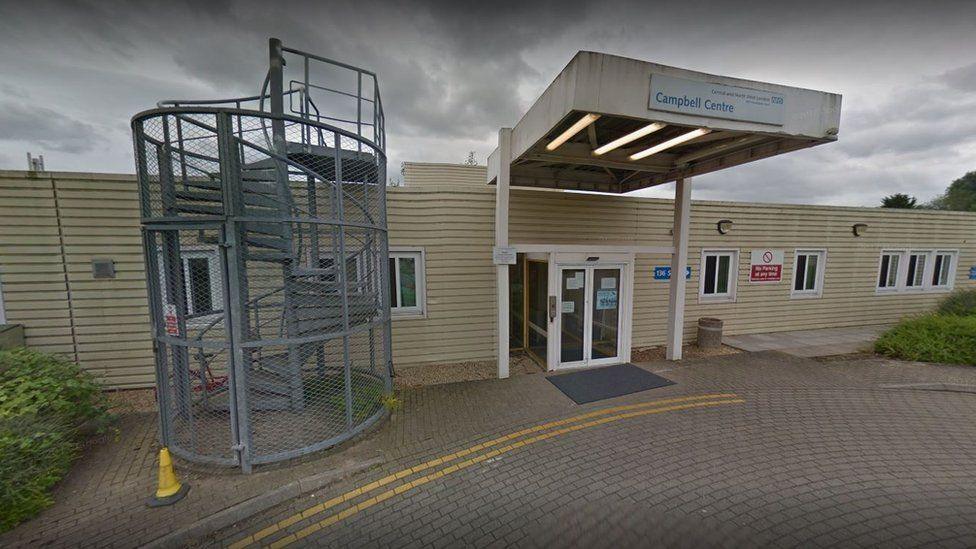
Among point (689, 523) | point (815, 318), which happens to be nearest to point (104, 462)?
point (689, 523)

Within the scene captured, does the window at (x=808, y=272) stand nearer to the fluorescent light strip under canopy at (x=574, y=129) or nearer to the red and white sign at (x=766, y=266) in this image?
the red and white sign at (x=766, y=266)

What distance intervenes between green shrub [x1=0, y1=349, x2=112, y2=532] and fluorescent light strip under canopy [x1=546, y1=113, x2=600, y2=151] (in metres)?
6.52

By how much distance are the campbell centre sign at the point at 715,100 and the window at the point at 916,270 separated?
10.1 metres

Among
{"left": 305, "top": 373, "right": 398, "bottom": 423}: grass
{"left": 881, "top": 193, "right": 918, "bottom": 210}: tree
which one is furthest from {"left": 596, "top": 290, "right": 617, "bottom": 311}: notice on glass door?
{"left": 881, "top": 193, "right": 918, "bottom": 210}: tree

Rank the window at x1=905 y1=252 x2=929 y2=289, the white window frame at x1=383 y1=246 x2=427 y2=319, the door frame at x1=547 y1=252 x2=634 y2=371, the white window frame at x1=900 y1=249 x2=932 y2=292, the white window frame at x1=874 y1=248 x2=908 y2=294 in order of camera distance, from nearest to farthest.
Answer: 1. the door frame at x1=547 y1=252 x2=634 y2=371
2. the white window frame at x1=383 y1=246 x2=427 y2=319
3. the white window frame at x1=874 y1=248 x2=908 y2=294
4. the white window frame at x1=900 y1=249 x2=932 y2=292
5. the window at x1=905 y1=252 x2=929 y2=289

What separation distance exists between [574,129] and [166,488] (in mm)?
5875

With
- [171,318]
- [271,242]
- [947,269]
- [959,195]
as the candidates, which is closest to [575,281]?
[271,242]

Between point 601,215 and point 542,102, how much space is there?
377 cm

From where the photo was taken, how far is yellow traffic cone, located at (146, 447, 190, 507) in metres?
3.04

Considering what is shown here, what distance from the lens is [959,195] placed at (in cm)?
4234

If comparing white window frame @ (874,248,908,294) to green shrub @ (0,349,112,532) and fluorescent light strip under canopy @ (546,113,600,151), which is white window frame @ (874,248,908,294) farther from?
green shrub @ (0,349,112,532)

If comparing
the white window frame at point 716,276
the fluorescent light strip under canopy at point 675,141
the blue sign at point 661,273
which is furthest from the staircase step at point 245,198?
the white window frame at point 716,276

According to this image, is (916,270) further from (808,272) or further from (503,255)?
(503,255)

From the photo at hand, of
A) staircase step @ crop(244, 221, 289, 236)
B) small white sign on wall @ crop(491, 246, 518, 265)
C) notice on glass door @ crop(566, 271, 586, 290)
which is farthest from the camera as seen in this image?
notice on glass door @ crop(566, 271, 586, 290)
